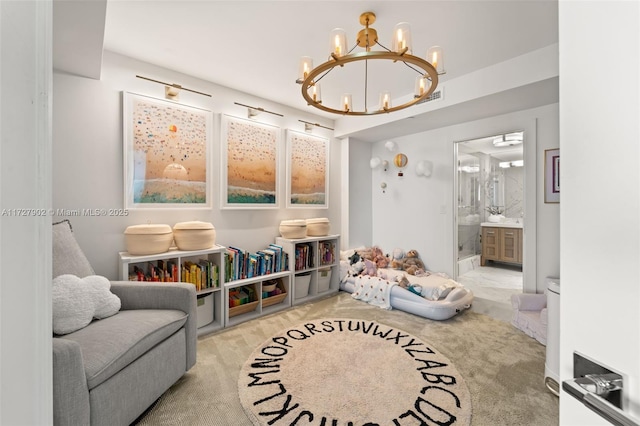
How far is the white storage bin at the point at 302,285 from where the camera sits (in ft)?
11.2

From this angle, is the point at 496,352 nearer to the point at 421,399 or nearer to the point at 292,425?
the point at 421,399

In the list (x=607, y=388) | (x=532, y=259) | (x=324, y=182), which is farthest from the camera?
(x=324, y=182)

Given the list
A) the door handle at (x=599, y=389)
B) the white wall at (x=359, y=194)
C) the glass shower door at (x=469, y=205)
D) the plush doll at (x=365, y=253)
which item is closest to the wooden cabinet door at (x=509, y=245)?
the glass shower door at (x=469, y=205)

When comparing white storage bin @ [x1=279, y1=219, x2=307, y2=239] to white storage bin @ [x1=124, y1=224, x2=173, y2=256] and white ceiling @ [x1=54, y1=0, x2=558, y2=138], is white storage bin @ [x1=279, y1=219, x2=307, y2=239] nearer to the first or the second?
white storage bin @ [x1=124, y1=224, x2=173, y2=256]

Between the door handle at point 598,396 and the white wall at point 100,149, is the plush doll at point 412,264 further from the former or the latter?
the door handle at point 598,396

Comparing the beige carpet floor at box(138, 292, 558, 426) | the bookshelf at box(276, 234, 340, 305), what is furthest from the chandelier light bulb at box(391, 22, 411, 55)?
the bookshelf at box(276, 234, 340, 305)

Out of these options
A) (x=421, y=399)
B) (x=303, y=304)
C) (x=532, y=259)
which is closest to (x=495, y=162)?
(x=532, y=259)

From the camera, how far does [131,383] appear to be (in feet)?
4.74

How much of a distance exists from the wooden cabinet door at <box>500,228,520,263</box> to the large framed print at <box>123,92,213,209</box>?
4.85 meters

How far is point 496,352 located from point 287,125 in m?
3.38

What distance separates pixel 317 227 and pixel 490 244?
340cm

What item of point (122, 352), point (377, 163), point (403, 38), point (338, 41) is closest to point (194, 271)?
point (122, 352)

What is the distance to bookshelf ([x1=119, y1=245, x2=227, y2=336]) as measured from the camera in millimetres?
2375

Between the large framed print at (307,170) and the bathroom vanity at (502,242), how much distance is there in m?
3.11
